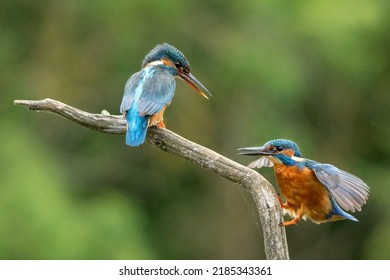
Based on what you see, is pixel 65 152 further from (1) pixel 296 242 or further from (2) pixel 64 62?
(1) pixel 296 242

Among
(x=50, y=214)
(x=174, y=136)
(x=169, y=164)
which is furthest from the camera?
(x=169, y=164)

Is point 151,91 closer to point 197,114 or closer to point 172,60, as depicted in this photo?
point 172,60

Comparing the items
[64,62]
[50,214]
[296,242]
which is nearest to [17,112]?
[64,62]

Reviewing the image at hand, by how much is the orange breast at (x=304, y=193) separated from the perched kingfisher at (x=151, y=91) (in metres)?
0.61

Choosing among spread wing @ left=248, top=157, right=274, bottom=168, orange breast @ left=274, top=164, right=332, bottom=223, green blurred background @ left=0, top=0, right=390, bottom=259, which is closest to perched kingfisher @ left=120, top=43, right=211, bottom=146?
spread wing @ left=248, top=157, right=274, bottom=168

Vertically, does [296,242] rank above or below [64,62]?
below

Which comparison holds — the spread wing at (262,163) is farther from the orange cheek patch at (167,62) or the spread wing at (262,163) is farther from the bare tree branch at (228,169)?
the orange cheek patch at (167,62)

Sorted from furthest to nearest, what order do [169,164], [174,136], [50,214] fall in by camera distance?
[169,164]
[50,214]
[174,136]

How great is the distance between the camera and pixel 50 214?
9.74 metres

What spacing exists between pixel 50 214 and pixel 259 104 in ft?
7.99

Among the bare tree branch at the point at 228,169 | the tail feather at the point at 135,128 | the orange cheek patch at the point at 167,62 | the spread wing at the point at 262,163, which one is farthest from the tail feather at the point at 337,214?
the orange cheek patch at the point at 167,62

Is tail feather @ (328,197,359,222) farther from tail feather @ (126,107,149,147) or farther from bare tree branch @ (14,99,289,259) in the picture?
tail feather @ (126,107,149,147)

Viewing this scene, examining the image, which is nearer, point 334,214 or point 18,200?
point 334,214

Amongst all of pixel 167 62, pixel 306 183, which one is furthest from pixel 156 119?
pixel 306 183
